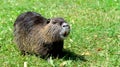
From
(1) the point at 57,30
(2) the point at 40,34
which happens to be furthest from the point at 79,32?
(1) the point at 57,30

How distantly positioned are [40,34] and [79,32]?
1.84 metres

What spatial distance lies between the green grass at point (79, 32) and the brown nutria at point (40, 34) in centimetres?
18

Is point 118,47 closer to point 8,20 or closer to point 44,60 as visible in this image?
point 44,60

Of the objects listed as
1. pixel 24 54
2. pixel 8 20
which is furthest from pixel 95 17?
pixel 24 54

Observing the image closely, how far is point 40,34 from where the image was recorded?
22.0 feet

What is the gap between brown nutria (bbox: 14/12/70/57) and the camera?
649 centimetres

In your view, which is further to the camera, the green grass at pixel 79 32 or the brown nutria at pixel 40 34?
the green grass at pixel 79 32

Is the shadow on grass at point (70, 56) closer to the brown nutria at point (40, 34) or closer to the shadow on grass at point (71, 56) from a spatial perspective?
the shadow on grass at point (71, 56)

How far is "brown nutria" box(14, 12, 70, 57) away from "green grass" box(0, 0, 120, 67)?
0.59 feet

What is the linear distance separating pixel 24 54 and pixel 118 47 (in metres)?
1.82

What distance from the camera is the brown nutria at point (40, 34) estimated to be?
21.3 ft

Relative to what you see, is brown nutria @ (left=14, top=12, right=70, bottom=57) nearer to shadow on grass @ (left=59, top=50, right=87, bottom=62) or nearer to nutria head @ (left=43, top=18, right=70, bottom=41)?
nutria head @ (left=43, top=18, right=70, bottom=41)

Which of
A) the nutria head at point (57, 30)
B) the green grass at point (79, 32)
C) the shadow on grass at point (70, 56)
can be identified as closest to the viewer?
the nutria head at point (57, 30)

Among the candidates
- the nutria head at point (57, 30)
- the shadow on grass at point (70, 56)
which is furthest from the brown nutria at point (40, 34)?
the shadow on grass at point (70, 56)
